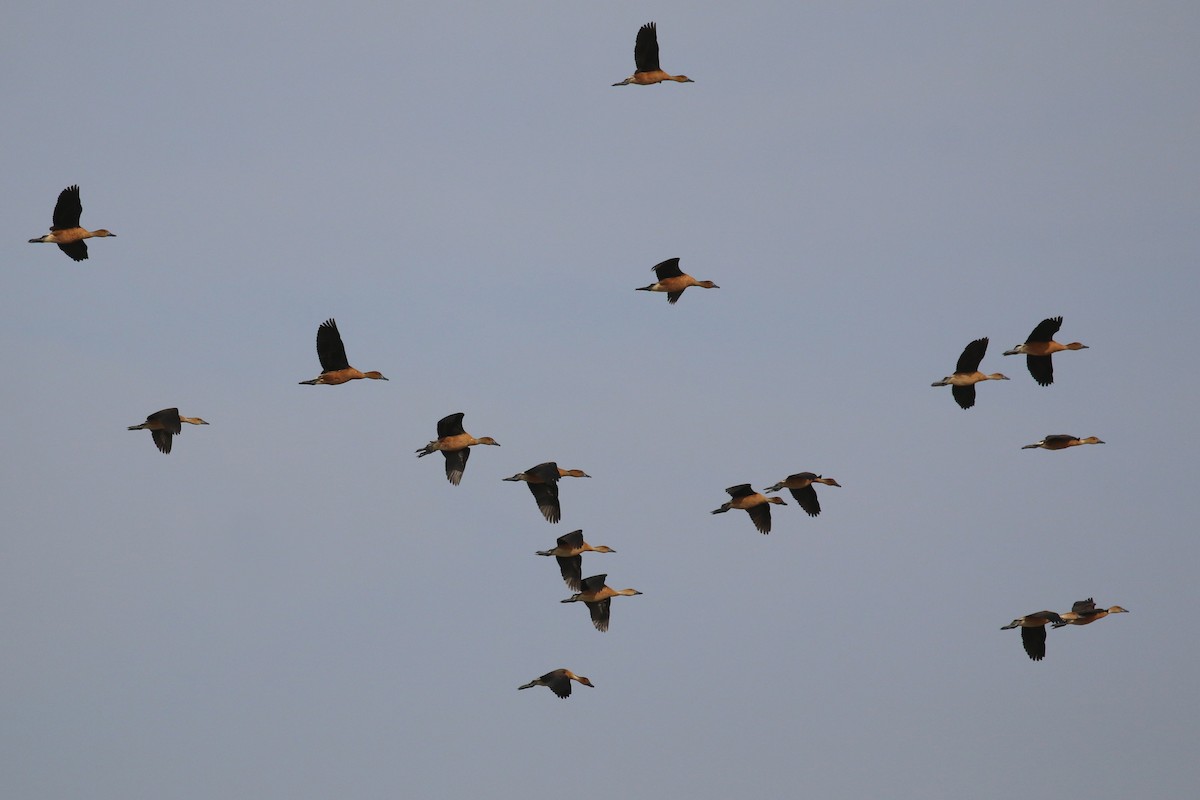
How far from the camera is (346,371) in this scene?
32281mm

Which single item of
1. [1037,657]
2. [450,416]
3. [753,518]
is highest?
[450,416]

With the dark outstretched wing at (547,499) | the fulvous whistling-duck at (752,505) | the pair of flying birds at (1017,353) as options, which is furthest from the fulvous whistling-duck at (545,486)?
the pair of flying birds at (1017,353)

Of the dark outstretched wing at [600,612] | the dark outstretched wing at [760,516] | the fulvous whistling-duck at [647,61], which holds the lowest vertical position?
the dark outstretched wing at [600,612]

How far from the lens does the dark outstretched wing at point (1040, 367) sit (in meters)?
33.0

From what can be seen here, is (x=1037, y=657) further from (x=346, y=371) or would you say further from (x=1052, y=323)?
(x=346, y=371)

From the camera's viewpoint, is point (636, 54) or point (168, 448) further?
point (636, 54)

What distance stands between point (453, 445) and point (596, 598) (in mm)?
4562

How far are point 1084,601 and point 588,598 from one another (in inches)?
373

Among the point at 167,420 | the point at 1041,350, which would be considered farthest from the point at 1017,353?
the point at 167,420

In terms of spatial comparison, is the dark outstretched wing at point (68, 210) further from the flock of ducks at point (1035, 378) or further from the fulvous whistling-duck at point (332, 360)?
the flock of ducks at point (1035, 378)

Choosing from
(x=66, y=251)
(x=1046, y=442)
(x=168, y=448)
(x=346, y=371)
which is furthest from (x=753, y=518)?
(x=66, y=251)

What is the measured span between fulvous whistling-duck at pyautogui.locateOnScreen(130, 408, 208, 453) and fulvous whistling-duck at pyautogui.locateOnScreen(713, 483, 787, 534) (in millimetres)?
10342

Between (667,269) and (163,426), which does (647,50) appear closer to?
(667,269)

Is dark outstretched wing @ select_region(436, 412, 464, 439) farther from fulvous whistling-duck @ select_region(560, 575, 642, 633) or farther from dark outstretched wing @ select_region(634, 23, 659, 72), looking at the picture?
dark outstretched wing @ select_region(634, 23, 659, 72)
